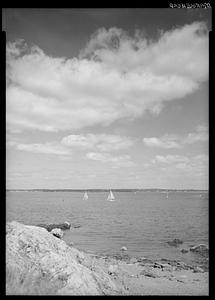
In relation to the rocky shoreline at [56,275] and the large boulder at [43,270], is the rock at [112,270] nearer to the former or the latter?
the rocky shoreline at [56,275]

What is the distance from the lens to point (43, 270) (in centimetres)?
264

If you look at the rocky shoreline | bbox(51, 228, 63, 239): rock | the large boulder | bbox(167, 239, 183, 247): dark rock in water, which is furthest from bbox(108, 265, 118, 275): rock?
bbox(167, 239, 183, 247): dark rock in water

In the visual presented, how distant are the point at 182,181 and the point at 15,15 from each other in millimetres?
3680

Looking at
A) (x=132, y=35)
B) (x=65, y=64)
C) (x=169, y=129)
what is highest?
(x=132, y=35)

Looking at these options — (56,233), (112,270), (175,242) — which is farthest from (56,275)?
(175,242)

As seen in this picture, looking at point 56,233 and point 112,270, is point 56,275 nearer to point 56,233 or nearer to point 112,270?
point 112,270

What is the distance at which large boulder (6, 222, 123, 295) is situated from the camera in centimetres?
236

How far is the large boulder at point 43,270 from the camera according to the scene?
2358mm

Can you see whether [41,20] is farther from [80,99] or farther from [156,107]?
[156,107]

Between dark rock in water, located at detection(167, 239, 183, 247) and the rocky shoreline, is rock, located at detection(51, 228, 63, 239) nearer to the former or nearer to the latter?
Result: the rocky shoreline

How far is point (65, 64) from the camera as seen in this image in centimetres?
340

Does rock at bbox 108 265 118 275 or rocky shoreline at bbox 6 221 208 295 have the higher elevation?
rocky shoreline at bbox 6 221 208 295

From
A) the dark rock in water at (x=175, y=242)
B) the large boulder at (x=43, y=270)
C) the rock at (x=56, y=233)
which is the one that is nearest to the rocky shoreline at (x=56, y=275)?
the large boulder at (x=43, y=270)
